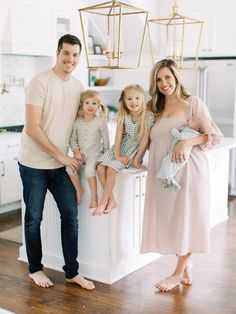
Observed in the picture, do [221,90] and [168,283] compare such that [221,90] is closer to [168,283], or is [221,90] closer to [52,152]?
[168,283]

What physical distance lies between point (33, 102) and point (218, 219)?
2481 mm

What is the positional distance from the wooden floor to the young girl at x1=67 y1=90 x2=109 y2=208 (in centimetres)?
58

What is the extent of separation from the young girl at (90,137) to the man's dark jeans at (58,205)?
10 centimetres

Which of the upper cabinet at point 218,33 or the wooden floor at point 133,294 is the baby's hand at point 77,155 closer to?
the wooden floor at point 133,294

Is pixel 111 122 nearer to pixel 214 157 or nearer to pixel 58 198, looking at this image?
pixel 214 157

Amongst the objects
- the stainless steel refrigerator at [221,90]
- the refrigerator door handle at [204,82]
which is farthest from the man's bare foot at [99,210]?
the refrigerator door handle at [204,82]

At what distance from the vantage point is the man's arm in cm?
305

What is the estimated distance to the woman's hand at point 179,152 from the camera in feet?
9.88

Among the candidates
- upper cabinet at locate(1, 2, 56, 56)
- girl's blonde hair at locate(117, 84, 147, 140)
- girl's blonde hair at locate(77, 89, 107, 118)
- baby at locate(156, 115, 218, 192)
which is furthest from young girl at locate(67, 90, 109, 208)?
upper cabinet at locate(1, 2, 56, 56)

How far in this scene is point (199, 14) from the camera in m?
6.17

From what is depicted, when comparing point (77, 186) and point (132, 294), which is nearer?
point (132, 294)

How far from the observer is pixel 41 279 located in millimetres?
3359

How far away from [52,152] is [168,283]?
3.72 ft

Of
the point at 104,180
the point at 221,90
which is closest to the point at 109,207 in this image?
the point at 104,180
